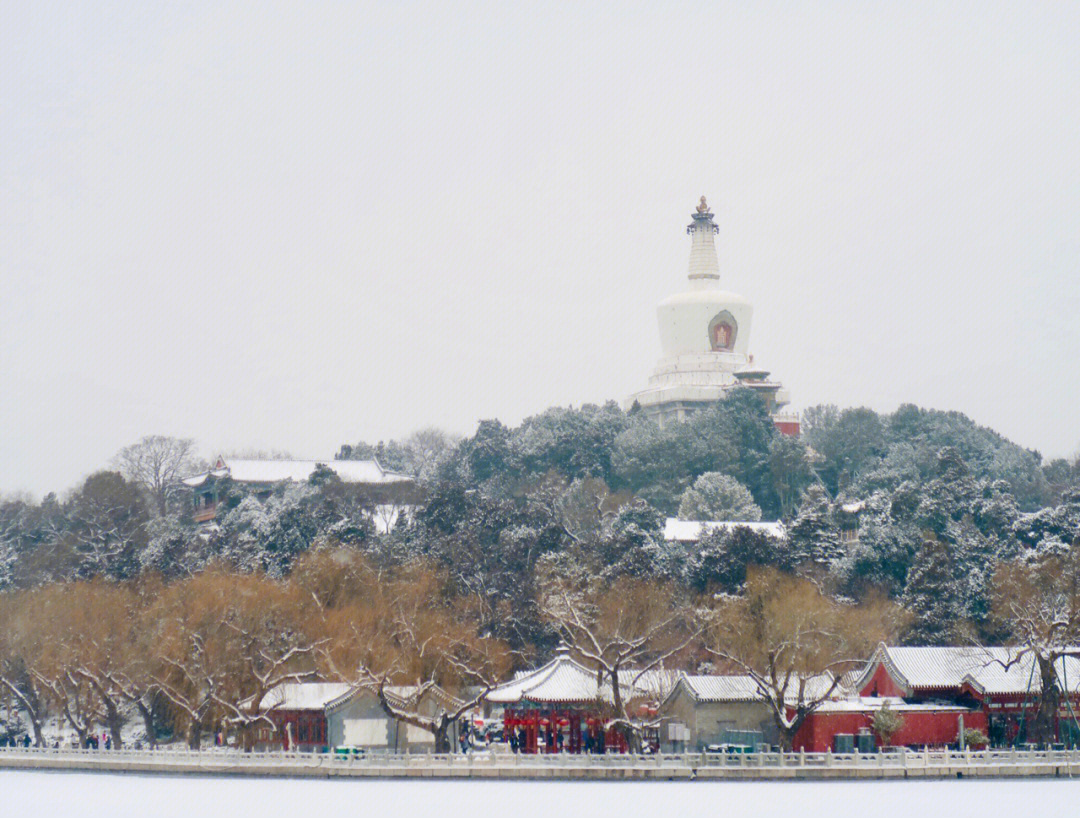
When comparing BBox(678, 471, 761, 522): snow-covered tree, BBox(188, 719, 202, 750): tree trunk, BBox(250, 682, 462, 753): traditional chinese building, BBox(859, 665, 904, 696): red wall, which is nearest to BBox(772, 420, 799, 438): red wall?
BBox(678, 471, 761, 522): snow-covered tree

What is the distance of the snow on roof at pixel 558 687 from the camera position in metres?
51.2

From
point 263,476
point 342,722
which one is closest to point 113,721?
point 342,722

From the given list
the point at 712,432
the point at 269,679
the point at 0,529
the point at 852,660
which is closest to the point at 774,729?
the point at 852,660

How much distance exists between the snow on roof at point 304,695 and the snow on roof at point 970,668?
14300mm

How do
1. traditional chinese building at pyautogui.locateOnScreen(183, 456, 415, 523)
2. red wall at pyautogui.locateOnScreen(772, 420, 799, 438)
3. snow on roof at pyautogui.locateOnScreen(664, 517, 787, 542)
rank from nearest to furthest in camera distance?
snow on roof at pyautogui.locateOnScreen(664, 517, 787, 542), traditional chinese building at pyautogui.locateOnScreen(183, 456, 415, 523), red wall at pyautogui.locateOnScreen(772, 420, 799, 438)

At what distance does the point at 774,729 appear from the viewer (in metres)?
51.6

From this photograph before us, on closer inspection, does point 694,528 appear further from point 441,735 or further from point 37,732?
point 441,735

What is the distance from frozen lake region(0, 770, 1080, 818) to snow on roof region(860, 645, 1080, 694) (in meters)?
5.86

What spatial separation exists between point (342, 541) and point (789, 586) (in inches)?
838

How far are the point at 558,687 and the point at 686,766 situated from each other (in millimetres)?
6204

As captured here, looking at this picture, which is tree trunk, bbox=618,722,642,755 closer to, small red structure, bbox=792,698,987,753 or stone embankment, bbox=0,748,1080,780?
stone embankment, bbox=0,748,1080,780

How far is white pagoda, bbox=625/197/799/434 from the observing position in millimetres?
99812

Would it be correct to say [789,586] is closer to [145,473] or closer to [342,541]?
[342,541]

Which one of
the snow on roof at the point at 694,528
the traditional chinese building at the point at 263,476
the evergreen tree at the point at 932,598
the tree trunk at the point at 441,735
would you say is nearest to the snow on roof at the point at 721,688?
the tree trunk at the point at 441,735
